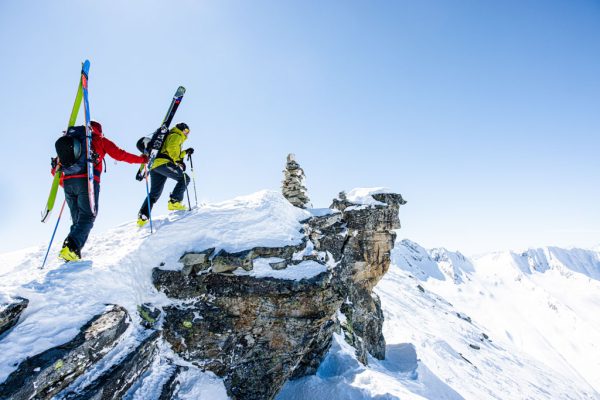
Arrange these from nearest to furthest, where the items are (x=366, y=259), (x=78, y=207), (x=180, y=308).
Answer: (x=78, y=207) → (x=180, y=308) → (x=366, y=259)

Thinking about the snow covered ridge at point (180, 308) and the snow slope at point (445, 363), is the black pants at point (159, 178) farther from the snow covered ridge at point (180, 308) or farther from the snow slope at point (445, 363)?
the snow slope at point (445, 363)

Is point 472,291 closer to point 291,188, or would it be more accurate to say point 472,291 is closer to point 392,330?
point 392,330

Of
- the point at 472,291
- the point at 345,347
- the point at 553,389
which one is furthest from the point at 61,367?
the point at 472,291

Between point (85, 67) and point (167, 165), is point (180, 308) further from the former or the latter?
point (85, 67)

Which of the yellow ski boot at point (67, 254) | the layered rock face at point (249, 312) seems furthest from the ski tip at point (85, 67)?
the layered rock face at point (249, 312)

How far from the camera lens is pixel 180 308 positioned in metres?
8.17

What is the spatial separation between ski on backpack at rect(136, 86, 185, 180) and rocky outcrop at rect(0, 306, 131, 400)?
16.0 feet

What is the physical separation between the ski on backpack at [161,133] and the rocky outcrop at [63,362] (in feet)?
16.0

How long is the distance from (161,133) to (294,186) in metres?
13.5

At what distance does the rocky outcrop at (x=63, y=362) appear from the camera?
4371 millimetres

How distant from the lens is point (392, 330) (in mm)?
29406

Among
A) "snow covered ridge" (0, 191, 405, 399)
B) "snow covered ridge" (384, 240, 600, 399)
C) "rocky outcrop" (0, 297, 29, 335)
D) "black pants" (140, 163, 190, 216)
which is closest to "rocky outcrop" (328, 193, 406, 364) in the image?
"snow covered ridge" (384, 240, 600, 399)

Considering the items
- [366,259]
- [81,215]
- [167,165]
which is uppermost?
[167,165]

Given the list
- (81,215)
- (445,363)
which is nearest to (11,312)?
(81,215)
